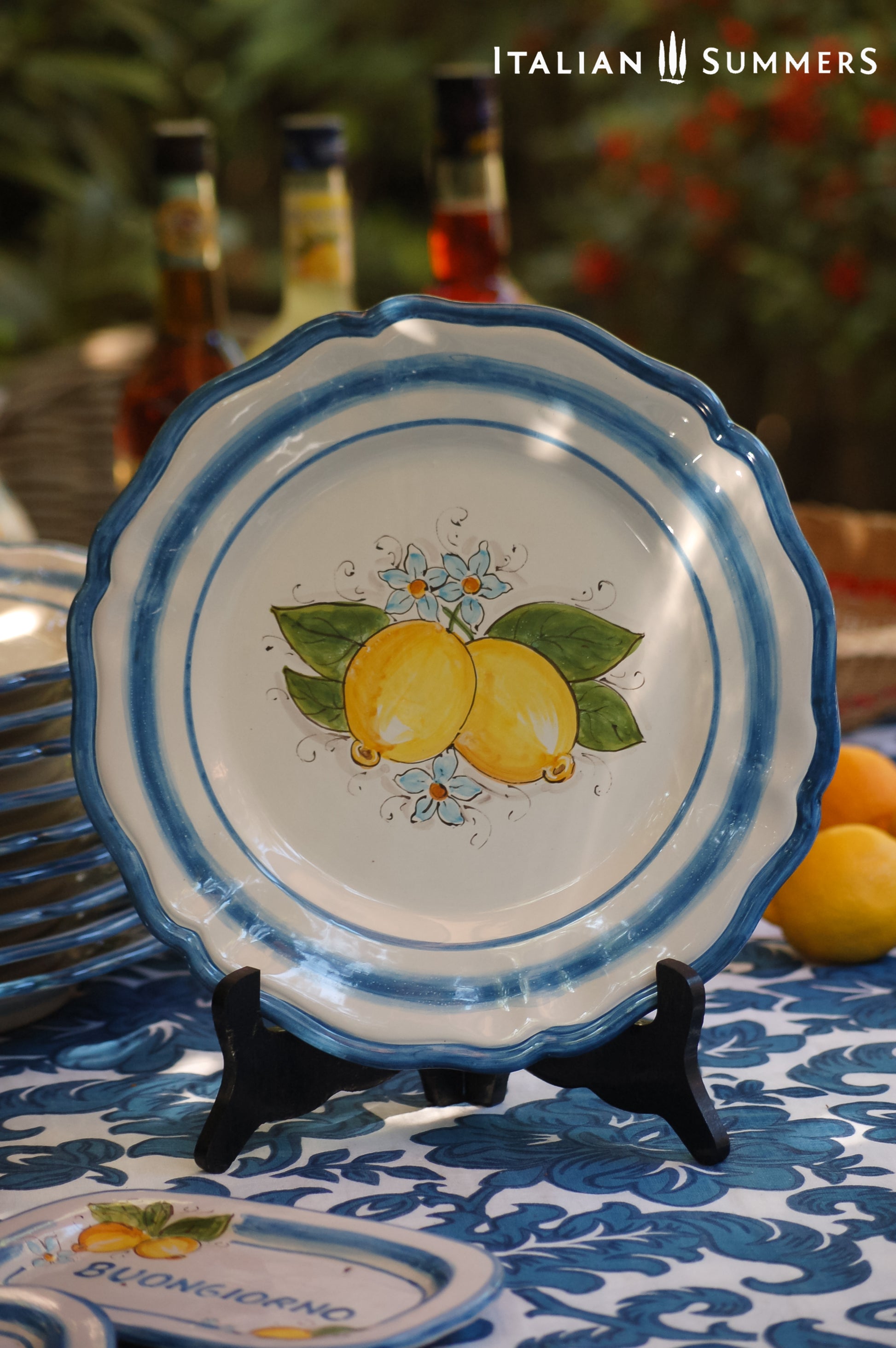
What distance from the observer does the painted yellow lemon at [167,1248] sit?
489mm

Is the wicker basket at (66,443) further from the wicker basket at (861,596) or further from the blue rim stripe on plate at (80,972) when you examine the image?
the blue rim stripe on plate at (80,972)

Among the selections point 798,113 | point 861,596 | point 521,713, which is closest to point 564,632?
point 521,713

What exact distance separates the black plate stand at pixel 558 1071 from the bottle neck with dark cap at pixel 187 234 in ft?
1.83

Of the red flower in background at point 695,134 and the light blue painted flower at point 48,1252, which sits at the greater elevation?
the red flower in background at point 695,134

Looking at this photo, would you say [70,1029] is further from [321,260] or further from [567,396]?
[321,260]

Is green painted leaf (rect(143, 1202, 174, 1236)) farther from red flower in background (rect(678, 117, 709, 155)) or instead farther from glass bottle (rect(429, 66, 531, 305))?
red flower in background (rect(678, 117, 709, 155))

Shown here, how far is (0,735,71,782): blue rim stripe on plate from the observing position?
0.64 m

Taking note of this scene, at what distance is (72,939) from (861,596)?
2.75 feet

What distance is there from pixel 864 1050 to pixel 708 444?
32cm

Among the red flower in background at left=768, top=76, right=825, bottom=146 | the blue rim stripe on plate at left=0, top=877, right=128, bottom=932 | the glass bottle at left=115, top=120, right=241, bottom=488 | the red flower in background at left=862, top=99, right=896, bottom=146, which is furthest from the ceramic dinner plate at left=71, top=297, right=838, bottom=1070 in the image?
the red flower in background at left=768, top=76, right=825, bottom=146

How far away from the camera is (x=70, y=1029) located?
2.39 feet

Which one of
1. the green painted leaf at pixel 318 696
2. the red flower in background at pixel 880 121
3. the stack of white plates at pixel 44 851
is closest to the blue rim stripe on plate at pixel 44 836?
the stack of white plates at pixel 44 851

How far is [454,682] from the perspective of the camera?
0.62 metres

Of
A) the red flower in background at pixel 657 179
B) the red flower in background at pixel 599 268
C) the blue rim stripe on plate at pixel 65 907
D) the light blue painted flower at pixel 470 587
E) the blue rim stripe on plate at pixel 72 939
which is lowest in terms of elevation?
the blue rim stripe on plate at pixel 72 939
